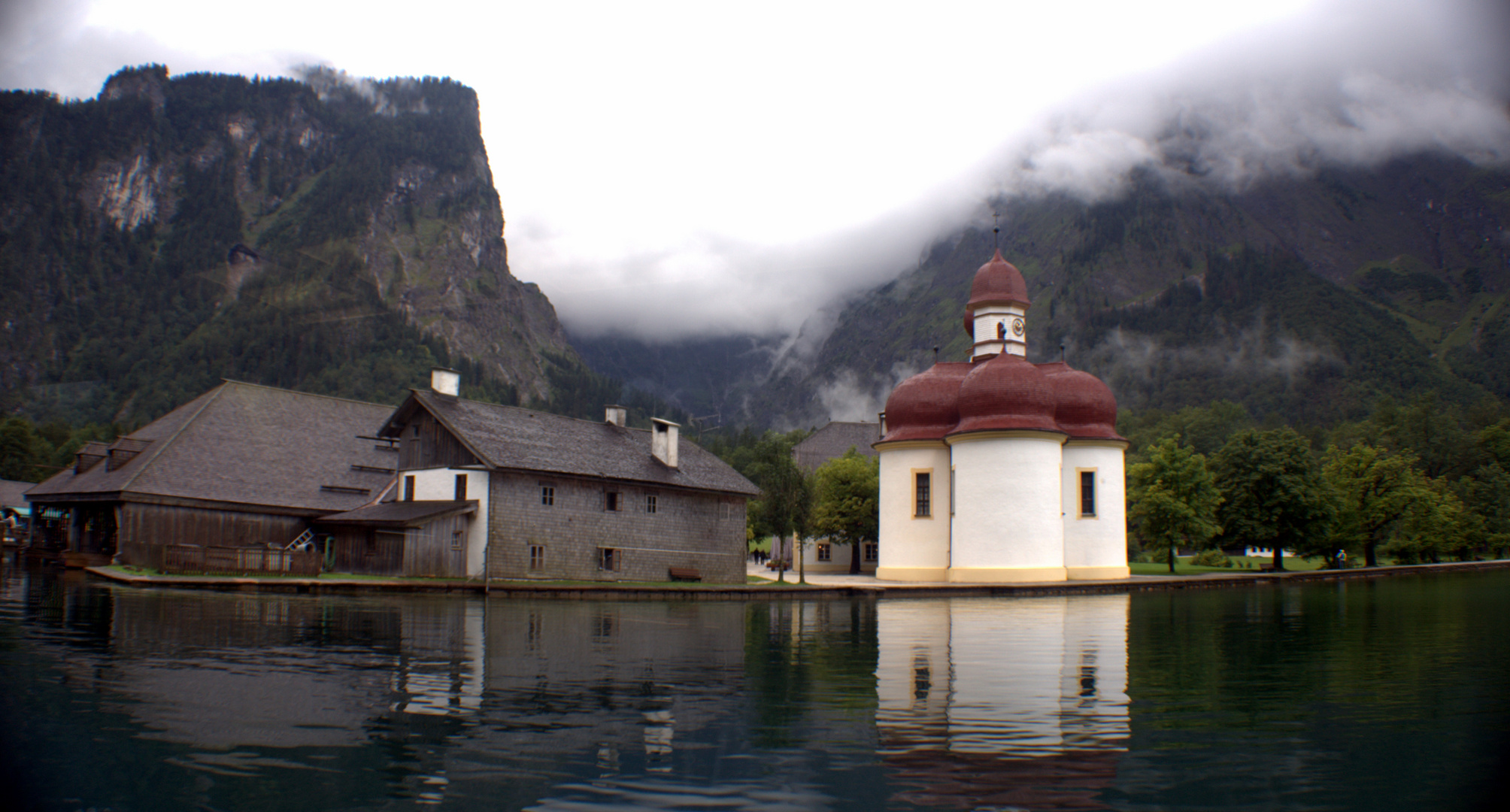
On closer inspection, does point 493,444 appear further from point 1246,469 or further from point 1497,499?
point 1497,499

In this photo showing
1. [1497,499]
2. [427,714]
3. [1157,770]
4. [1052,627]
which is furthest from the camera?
[1497,499]

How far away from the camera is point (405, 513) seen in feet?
131

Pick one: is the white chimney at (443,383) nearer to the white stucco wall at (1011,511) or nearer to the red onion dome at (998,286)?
the white stucco wall at (1011,511)

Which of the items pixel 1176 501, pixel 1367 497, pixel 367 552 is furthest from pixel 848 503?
pixel 1367 497

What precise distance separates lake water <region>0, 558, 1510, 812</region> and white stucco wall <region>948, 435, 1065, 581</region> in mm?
24324

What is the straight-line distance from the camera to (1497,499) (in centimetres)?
8350

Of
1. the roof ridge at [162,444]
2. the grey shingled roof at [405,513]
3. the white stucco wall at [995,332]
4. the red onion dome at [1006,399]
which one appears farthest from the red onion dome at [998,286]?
the roof ridge at [162,444]

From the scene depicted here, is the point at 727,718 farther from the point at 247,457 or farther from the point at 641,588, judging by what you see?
the point at 247,457

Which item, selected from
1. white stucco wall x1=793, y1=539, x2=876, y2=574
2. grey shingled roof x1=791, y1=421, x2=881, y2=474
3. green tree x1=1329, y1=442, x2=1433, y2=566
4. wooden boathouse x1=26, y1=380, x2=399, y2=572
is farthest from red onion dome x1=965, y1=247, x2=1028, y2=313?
grey shingled roof x1=791, y1=421, x2=881, y2=474

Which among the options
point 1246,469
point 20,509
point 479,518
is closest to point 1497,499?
point 1246,469

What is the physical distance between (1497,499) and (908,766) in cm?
9738

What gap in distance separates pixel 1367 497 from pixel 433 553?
61.4 m

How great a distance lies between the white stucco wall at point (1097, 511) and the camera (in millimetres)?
47781

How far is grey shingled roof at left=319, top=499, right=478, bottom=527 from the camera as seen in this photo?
3800 centimetres
